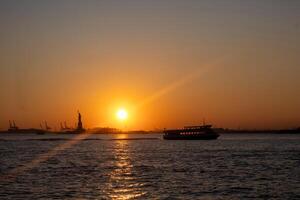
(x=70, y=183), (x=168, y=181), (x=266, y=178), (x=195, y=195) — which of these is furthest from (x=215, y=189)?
(x=70, y=183)

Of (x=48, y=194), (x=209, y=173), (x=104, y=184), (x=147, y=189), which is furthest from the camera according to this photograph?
(x=209, y=173)

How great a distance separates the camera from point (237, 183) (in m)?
51.8

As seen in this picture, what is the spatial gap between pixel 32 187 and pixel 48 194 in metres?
5.82

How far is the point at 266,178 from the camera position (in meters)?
56.3

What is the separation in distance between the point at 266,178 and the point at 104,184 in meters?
18.9

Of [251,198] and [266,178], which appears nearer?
[251,198]

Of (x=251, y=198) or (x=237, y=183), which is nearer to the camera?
(x=251, y=198)

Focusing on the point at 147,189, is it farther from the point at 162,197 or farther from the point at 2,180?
the point at 2,180

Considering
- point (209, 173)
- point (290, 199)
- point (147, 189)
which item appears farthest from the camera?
point (209, 173)

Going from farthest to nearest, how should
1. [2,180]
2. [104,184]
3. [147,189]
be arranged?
1. [2,180]
2. [104,184]
3. [147,189]

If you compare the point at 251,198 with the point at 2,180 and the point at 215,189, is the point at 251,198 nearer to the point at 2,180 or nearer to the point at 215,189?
the point at 215,189

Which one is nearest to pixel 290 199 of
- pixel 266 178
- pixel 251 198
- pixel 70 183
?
pixel 251 198

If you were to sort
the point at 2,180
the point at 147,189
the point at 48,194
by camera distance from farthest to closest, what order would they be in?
the point at 2,180 < the point at 147,189 < the point at 48,194

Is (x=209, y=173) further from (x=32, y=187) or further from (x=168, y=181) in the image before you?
(x=32, y=187)
